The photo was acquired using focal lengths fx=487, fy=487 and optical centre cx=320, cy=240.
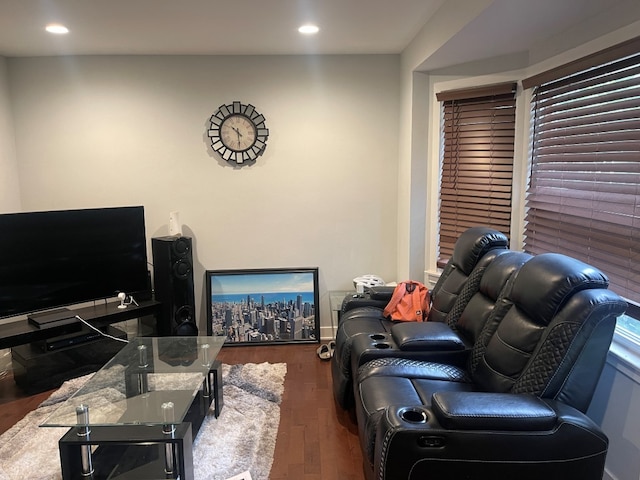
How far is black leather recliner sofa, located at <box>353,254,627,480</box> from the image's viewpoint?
174cm

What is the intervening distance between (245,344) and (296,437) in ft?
5.10

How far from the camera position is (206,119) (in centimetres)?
411

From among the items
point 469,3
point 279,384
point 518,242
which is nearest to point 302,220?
point 279,384

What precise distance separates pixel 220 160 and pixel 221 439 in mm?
2341

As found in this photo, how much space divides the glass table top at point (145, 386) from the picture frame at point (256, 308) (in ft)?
3.59

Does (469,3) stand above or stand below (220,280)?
above

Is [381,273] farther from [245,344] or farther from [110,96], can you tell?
[110,96]

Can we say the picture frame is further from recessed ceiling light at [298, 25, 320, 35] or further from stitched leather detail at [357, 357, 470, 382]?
recessed ceiling light at [298, 25, 320, 35]

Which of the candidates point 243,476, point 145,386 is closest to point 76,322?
point 145,386

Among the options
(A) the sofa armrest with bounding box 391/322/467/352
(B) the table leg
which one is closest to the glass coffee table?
(B) the table leg

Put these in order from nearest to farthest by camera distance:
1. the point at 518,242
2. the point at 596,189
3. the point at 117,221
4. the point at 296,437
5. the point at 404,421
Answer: the point at 404,421 → the point at 596,189 → the point at 296,437 → the point at 518,242 → the point at 117,221

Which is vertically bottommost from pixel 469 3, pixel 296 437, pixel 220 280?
pixel 296 437

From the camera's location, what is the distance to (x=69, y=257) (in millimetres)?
3588

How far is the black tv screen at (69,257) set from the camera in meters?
3.36
